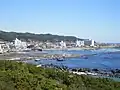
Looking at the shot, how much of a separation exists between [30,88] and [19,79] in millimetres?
1595

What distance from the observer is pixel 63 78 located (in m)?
25.0

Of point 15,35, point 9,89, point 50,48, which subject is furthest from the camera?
point 15,35

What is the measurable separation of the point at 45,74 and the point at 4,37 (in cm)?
11400

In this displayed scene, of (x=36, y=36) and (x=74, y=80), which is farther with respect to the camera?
(x=36, y=36)

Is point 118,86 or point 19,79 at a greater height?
point 19,79

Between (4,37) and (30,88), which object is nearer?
(30,88)

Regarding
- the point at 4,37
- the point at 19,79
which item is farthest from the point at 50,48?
the point at 19,79

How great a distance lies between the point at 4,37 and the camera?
138 m

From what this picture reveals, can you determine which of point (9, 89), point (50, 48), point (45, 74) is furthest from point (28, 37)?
point (9, 89)

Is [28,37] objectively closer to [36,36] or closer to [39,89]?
[36,36]

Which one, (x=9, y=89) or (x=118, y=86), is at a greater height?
(x=9, y=89)

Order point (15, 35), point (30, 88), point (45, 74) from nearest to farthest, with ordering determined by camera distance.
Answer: point (30, 88)
point (45, 74)
point (15, 35)

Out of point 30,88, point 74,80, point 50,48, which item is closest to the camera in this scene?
point 30,88

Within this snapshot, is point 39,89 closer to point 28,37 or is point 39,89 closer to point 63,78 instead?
point 63,78
